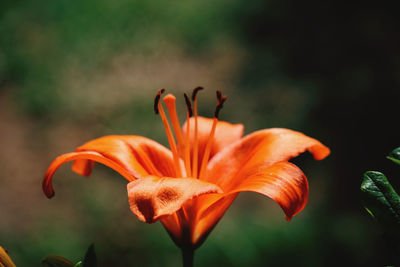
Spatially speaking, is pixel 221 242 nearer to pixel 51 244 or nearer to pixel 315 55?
pixel 51 244

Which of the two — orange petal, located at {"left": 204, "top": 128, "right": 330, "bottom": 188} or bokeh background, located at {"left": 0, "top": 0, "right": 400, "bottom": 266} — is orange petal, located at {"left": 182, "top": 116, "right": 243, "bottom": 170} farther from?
bokeh background, located at {"left": 0, "top": 0, "right": 400, "bottom": 266}

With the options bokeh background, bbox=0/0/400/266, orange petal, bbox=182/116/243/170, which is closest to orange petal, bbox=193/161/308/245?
orange petal, bbox=182/116/243/170

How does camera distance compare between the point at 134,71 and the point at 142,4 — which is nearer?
the point at 134,71

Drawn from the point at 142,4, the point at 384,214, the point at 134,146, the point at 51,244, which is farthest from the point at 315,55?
the point at 384,214

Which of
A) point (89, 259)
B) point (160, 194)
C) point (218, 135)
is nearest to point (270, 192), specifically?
point (160, 194)

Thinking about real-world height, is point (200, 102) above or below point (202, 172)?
below

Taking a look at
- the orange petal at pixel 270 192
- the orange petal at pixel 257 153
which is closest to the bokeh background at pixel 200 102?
the orange petal at pixel 257 153

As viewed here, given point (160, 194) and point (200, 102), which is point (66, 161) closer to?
point (160, 194)
